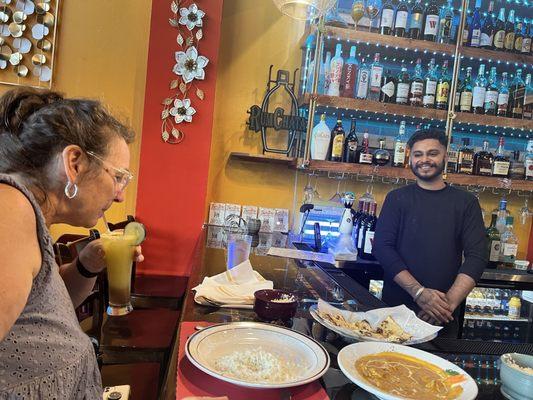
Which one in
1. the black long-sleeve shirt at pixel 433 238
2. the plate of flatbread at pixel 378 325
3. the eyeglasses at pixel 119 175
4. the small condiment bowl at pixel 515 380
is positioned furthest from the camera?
the black long-sleeve shirt at pixel 433 238

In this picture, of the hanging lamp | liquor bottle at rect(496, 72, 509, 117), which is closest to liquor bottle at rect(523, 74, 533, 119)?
liquor bottle at rect(496, 72, 509, 117)

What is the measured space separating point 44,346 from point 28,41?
305cm

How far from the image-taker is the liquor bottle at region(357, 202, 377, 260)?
298 cm

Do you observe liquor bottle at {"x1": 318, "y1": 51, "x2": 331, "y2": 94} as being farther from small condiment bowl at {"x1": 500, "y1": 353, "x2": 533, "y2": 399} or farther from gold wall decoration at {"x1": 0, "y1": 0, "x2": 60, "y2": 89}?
small condiment bowl at {"x1": 500, "y1": 353, "x2": 533, "y2": 399}

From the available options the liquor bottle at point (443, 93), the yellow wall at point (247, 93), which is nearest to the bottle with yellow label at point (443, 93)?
the liquor bottle at point (443, 93)

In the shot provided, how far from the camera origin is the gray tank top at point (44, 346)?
76 centimetres

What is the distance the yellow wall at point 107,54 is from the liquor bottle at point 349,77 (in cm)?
156

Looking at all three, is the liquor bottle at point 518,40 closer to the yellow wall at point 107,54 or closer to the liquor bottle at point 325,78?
the liquor bottle at point 325,78

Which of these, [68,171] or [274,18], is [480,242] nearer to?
[68,171]

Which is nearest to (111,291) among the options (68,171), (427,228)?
(68,171)

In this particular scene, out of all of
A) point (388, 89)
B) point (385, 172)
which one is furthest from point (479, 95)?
point (385, 172)

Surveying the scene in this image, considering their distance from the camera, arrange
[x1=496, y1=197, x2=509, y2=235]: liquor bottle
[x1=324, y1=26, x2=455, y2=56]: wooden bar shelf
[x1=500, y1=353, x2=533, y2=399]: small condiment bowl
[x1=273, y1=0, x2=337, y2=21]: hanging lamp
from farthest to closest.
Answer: [x1=496, y1=197, x2=509, y2=235]: liquor bottle < [x1=324, y1=26, x2=455, y2=56]: wooden bar shelf < [x1=273, y1=0, x2=337, y2=21]: hanging lamp < [x1=500, y1=353, x2=533, y2=399]: small condiment bowl

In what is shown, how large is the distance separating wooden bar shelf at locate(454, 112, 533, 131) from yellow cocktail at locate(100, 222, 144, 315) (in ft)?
8.36

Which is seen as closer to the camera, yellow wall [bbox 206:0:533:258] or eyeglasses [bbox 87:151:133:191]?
eyeglasses [bbox 87:151:133:191]
